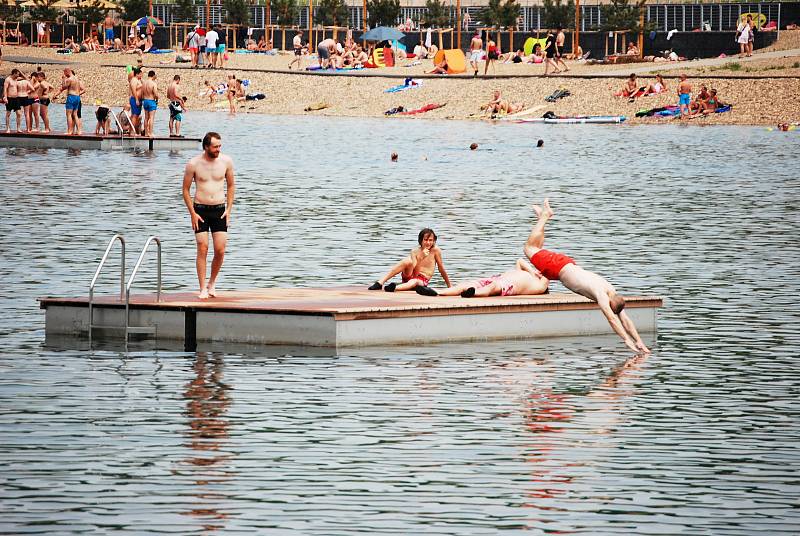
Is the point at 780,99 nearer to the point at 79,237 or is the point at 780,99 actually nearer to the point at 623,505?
the point at 79,237

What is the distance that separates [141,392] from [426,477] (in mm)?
3949

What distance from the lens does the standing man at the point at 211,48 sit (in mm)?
84250

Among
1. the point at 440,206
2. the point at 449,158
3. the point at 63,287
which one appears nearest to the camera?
the point at 63,287

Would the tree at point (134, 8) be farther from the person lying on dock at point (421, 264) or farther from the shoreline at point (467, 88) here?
the person lying on dock at point (421, 264)

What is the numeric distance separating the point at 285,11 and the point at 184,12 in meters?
7.05

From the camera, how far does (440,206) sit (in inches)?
1404

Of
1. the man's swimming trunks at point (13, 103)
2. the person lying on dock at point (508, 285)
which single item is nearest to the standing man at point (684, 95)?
the man's swimming trunks at point (13, 103)

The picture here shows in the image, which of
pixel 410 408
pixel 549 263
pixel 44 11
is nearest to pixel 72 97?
pixel 549 263

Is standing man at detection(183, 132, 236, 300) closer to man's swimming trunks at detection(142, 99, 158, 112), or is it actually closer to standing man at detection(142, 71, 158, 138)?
standing man at detection(142, 71, 158, 138)

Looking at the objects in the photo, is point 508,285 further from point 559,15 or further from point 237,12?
point 237,12

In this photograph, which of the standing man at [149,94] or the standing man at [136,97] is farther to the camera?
the standing man at [136,97]

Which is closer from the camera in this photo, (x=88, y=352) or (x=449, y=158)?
(x=88, y=352)

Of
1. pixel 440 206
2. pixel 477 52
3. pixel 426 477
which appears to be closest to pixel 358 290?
pixel 426 477

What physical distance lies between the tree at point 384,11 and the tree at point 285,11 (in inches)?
257
